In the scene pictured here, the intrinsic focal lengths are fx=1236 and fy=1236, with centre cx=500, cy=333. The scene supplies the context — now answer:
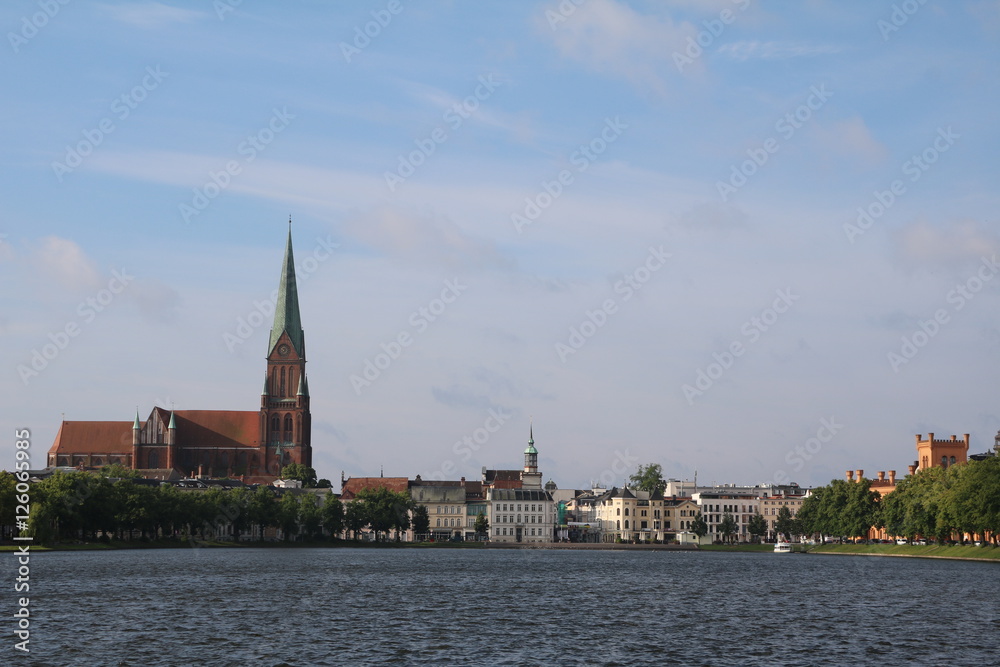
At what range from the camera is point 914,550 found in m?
154

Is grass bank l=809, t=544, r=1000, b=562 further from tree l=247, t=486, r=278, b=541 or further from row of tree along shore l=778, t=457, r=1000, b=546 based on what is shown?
tree l=247, t=486, r=278, b=541

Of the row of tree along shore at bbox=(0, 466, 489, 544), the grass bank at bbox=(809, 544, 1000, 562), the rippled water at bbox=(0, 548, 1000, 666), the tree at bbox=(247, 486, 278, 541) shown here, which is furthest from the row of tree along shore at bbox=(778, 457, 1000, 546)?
the row of tree along shore at bbox=(0, 466, 489, 544)

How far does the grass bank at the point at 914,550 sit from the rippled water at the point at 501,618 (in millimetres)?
22306

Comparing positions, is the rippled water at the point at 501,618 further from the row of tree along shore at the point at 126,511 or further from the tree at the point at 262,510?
the tree at the point at 262,510

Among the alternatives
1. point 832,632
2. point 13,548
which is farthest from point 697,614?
point 13,548

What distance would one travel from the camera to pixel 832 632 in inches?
2352

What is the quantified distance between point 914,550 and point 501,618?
102396 mm

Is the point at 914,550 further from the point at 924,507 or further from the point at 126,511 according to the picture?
the point at 126,511

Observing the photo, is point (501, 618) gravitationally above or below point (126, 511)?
below

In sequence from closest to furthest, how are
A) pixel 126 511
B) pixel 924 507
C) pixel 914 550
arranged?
pixel 924 507
pixel 914 550
pixel 126 511

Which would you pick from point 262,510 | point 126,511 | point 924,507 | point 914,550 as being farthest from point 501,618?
point 262,510

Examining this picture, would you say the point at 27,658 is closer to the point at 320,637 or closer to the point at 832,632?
the point at 320,637

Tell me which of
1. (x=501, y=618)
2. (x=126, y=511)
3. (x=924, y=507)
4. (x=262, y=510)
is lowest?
(x=501, y=618)

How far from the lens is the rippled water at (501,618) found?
50875 mm
